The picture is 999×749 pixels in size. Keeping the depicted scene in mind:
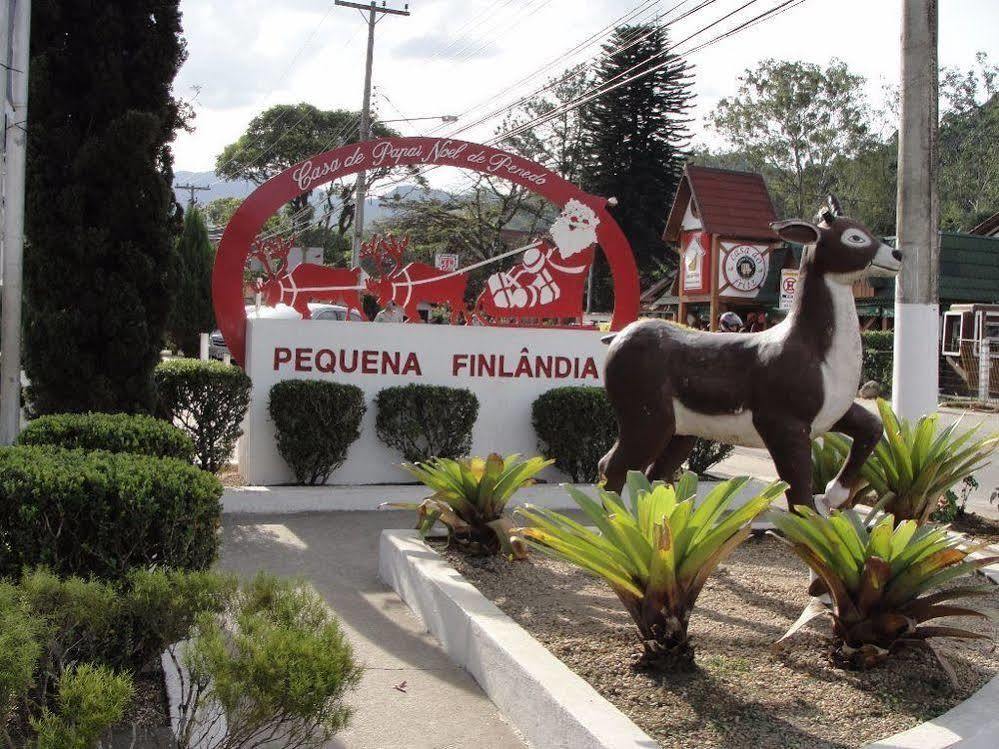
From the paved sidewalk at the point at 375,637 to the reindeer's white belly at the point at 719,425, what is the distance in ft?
6.57

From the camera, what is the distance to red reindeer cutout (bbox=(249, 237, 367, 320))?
33.2 ft

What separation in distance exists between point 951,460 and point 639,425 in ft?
6.78

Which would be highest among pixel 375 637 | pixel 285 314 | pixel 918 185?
pixel 918 185

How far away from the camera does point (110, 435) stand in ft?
18.5

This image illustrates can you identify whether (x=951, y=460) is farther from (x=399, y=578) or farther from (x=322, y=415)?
(x=322, y=415)

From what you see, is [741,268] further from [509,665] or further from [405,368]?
[509,665]

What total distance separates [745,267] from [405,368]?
17.8m

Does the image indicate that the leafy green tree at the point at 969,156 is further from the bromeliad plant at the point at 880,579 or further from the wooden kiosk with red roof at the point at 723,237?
the bromeliad plant at the point at 880,579

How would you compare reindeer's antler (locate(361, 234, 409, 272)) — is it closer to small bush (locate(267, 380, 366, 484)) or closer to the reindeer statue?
small bush (locate(267, 380, 366, 484))

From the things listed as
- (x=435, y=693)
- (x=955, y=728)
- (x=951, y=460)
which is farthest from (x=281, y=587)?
(x=951, y=460)

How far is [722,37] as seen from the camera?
12242mm

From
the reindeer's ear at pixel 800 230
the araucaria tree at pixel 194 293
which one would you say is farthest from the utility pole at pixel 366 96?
the reindeer's ear at pixel 800 230

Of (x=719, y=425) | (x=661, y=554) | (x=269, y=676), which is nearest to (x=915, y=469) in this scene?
(x=719, y=425)

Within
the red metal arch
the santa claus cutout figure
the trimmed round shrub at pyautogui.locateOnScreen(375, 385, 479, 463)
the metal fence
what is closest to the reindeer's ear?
the trimmed round shrub at pyautogui.locateOnScreen(375, 385, 479, 463)
